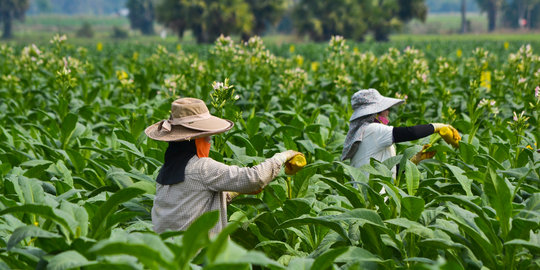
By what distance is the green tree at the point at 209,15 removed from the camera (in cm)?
5056

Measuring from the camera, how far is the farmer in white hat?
15.2 feet

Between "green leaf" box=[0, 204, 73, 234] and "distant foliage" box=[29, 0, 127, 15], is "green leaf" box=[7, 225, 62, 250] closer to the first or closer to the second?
"green leaf" box=[0, 204, 73, 234]

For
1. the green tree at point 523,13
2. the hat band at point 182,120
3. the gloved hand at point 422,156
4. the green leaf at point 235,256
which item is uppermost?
the hat band at point 182,120

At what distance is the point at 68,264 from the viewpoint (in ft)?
8.12

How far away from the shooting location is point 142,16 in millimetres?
97500

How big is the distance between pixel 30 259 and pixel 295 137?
11.5ft

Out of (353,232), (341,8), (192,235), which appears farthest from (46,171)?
(341,8)

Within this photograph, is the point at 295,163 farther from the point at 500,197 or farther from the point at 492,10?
the point at 492,10

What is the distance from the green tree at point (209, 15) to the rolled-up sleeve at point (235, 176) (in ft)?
156

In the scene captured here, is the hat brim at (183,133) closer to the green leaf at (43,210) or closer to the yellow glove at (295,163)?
the yellow glove at (295,163)

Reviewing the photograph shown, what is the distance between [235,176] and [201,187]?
198mm

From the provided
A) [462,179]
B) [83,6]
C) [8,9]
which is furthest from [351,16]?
[83,6]

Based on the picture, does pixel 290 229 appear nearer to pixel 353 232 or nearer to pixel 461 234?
pixel 353 232

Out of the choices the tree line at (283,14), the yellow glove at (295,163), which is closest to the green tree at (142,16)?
the tree line at (283,14)
